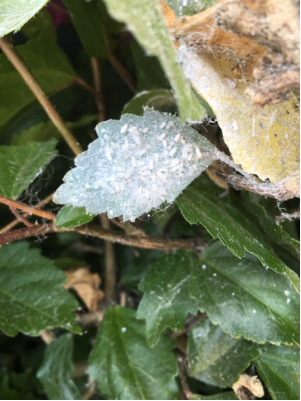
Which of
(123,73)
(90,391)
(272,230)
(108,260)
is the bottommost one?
(90,391)

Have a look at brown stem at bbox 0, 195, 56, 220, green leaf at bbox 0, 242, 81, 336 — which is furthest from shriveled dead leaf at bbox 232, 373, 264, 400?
brown stem at bbox 0, 195, 56, 220

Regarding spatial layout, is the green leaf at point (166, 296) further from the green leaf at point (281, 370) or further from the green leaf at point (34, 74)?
the green leaf at point (34, 74)

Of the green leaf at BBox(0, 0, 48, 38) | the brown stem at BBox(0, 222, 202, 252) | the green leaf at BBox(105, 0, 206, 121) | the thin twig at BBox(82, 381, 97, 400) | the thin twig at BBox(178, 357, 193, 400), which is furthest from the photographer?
the thin twig at BBox(82, 381, 97, 400)

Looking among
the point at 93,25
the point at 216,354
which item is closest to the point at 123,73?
the point at 93,25

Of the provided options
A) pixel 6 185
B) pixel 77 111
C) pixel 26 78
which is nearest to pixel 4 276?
pixel 6 185

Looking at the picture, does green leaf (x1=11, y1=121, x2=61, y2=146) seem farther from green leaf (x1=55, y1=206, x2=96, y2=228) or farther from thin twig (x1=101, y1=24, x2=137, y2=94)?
green leaf (x1=55, y1=206, x2=96, y2=228)

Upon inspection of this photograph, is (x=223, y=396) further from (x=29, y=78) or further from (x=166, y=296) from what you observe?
(x=29, y=78)
